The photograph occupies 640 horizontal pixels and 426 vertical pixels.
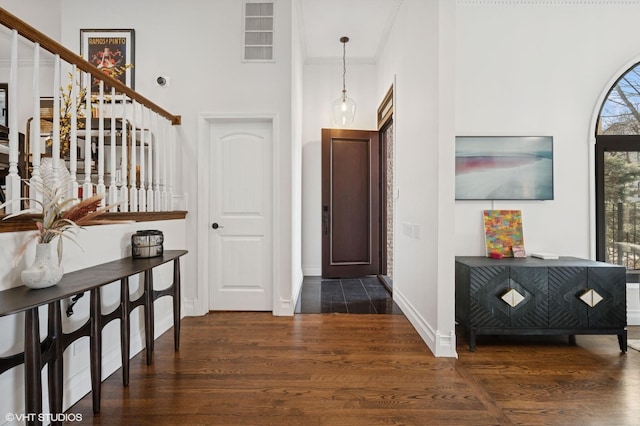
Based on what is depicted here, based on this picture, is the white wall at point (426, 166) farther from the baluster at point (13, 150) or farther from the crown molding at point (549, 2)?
the baluster at point (13, 150)

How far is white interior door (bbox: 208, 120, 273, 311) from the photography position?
10.6 feet

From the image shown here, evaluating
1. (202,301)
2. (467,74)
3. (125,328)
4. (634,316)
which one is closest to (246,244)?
(202,301)

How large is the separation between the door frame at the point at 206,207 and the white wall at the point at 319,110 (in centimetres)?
165

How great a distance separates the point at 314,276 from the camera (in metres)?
4.81

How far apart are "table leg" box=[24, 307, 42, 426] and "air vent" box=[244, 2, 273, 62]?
9.07 feet

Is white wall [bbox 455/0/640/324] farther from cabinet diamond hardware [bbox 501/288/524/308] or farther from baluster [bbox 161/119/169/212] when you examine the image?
baluster [bbox 161/119/169/212]

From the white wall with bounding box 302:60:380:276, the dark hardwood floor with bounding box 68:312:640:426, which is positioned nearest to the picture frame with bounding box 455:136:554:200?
the dark hardwood floor with bounding box 68:312:640:426

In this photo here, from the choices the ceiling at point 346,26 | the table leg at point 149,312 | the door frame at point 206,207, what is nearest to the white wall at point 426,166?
the ceiling at point 346,26

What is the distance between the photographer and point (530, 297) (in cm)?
241

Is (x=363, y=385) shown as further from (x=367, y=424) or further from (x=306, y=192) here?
(x=306, y=192)

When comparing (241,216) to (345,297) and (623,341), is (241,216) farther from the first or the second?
(623,341)

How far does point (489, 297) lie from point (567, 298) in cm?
60

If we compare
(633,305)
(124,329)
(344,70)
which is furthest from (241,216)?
(633,305)

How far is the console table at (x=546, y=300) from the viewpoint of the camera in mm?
2400
